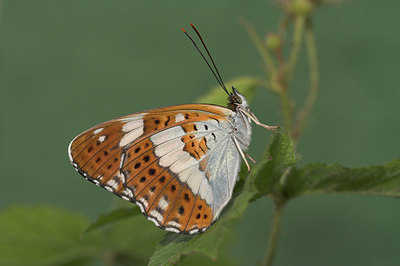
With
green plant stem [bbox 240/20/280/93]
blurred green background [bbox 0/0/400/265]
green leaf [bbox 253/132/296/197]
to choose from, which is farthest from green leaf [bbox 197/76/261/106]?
blurred green background [bbox 0/0/400/265]

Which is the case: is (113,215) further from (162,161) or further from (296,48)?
(296,48)

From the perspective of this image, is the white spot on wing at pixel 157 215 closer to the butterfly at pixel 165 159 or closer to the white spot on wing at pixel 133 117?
the butterfly at pixel 165 159

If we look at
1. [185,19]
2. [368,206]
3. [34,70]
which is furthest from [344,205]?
[34,70]

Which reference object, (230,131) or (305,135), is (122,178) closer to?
(230,131)

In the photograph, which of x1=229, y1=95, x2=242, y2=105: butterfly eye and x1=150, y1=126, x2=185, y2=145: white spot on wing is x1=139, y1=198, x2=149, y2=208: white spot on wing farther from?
x1=229, y1=95, x2=242, y2=105: butterfly eye

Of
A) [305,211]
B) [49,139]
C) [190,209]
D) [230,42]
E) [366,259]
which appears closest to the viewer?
[190,209]
